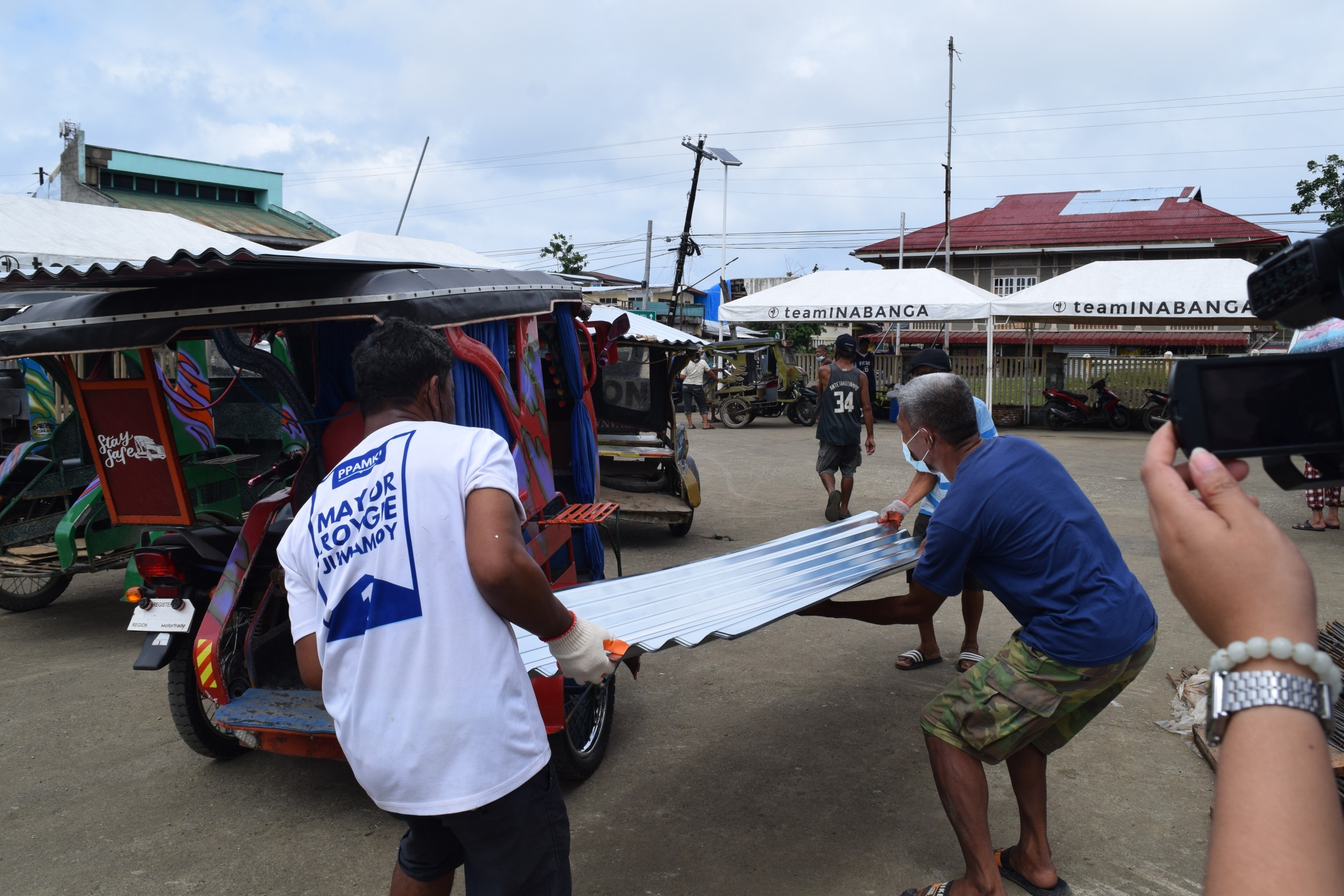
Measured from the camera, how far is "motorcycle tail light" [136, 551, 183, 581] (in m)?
3.95

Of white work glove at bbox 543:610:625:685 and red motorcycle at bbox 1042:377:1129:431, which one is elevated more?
white work glove at bbox 543:610:625:685

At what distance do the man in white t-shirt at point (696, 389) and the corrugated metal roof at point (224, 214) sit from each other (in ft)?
31.0

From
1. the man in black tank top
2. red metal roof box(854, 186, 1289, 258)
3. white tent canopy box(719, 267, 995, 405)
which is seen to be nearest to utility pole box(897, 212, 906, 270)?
red metal roof box(854, 186, 1289, 258)

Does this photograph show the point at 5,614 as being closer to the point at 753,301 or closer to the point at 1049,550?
the point at 1049,550

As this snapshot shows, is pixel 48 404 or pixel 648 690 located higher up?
pixel 48 404

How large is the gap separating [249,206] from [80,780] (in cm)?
2603

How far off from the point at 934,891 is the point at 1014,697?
69 centimetres

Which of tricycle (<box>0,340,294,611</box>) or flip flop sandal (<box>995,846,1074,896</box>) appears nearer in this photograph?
flip flop sandal (<box>995,846,1074,896</box>)

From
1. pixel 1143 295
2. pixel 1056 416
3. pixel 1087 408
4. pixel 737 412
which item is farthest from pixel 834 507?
pixel 1087 408

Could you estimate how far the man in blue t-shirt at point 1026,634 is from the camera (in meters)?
2.74

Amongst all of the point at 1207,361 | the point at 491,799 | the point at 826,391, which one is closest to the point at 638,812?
the point at 491,799

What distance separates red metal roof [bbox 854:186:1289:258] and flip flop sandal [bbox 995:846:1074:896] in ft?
99.8

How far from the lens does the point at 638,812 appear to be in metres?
3.59

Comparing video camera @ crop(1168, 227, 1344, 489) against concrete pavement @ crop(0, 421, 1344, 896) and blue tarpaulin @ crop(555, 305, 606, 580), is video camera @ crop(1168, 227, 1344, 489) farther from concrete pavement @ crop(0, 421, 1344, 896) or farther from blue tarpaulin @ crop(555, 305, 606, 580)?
blue tarpaulin @ crop(555, 305, 606, 580)
